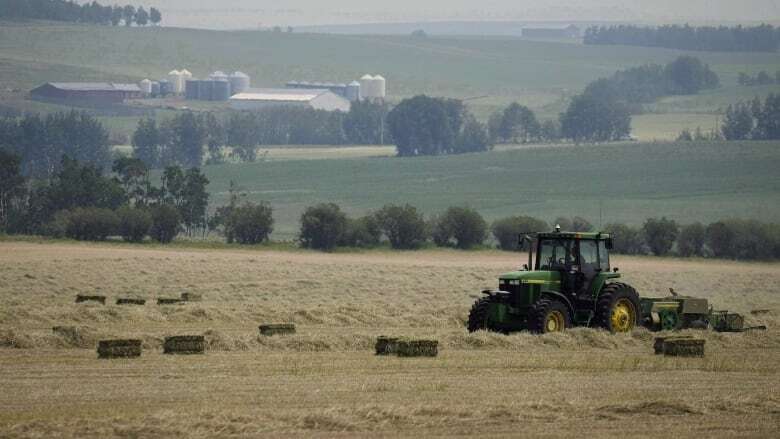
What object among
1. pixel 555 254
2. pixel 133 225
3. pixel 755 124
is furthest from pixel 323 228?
pixel 755 124

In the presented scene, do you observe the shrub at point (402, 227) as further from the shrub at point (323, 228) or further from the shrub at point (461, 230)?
the shrub at point (323, 228)

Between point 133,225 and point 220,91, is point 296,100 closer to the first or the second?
point 220,91

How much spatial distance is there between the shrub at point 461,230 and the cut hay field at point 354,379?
86.8 ft

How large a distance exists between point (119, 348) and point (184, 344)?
1355mm

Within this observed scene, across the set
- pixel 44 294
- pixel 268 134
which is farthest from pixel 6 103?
pixel 44 294

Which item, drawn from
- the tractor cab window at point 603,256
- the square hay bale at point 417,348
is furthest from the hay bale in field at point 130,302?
the square hay bale at point 417,348

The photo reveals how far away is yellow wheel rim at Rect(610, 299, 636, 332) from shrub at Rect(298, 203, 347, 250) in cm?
3694

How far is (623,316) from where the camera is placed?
29031mm

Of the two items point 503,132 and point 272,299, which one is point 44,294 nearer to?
point 272,299

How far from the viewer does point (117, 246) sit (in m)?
62.0

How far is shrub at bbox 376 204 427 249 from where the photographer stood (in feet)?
217

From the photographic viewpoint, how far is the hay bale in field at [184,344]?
81.3ft

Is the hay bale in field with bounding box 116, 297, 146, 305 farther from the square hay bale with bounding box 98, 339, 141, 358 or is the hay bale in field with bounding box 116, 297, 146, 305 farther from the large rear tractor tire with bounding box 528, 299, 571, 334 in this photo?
the square hay bale with bounding box 98, 339, 141, 358

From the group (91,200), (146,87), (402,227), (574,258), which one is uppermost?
(146,87)
